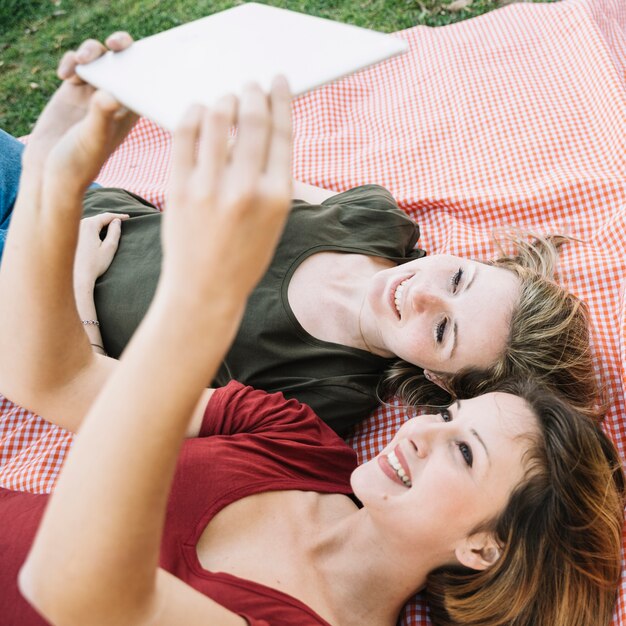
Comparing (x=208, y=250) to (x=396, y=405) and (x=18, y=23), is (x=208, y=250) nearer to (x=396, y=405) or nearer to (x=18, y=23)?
(x=396, y=405)

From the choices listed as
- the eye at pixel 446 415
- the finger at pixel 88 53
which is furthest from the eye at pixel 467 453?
the finger at pixel 88 53

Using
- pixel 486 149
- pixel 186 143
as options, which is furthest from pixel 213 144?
pixel 486 149

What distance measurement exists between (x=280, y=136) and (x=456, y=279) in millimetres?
1604

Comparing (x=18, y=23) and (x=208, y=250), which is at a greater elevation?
(x=208, y=250)

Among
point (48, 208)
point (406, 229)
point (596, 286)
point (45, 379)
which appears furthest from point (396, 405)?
point (48, 208)

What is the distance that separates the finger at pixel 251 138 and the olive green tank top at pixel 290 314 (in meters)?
1.52

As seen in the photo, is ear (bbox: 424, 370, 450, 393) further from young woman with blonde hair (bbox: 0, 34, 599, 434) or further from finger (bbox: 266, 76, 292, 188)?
finger (bbox: 266, 76, 292, 188)

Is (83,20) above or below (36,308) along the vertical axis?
below

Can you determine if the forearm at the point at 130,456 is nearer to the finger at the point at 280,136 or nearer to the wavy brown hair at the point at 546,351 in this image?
the finger at the point at 280,136

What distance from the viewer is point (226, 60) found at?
1747 mm

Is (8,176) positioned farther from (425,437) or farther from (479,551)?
(479,551)

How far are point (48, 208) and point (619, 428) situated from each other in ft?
6.72

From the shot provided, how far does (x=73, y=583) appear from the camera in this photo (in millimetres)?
1174

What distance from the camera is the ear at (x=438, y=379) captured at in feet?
8.55
